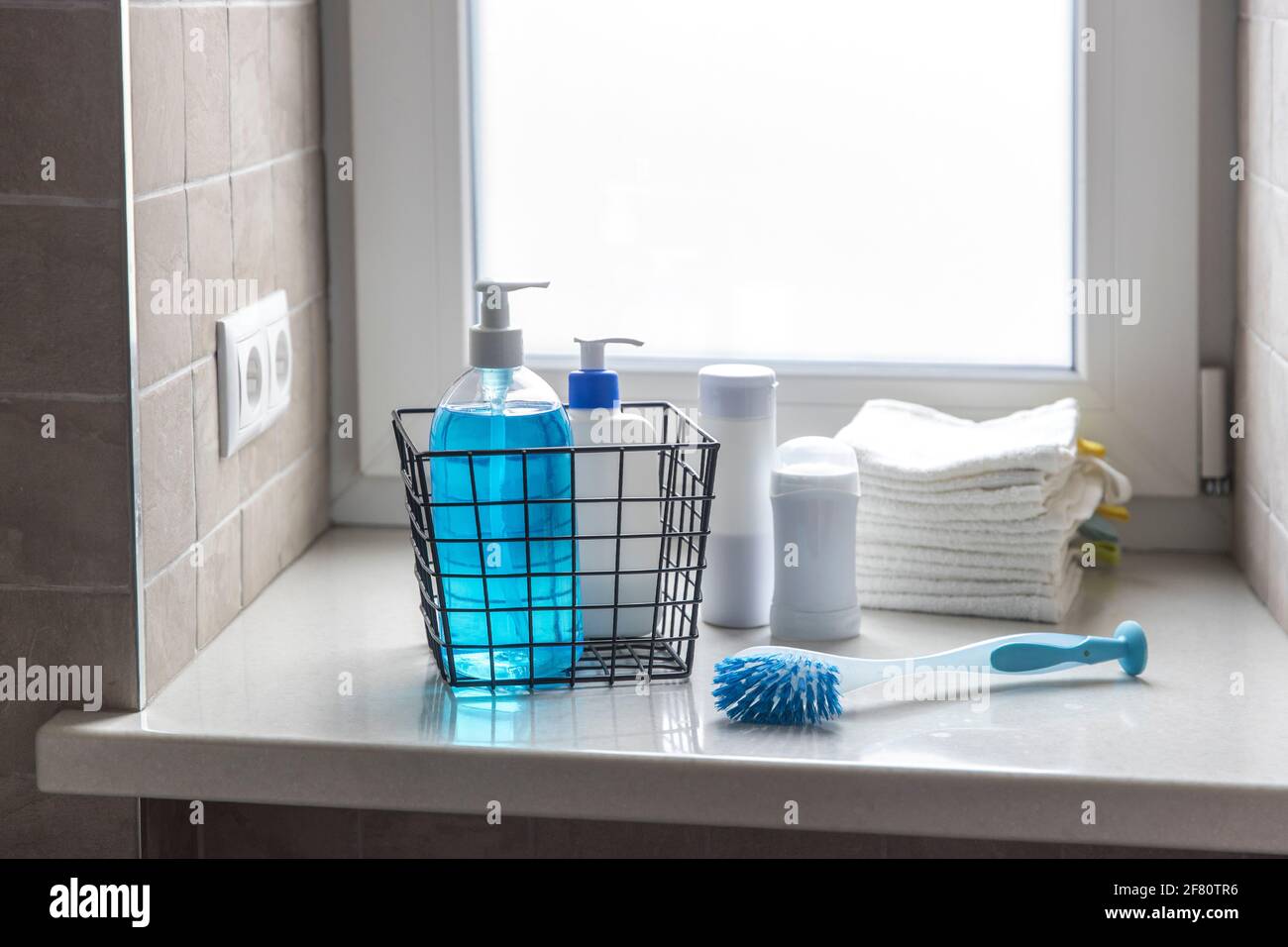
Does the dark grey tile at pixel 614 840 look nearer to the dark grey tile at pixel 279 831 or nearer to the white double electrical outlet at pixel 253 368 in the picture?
the dark grey tile at pixel 279 831

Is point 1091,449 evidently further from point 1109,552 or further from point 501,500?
point 501,500

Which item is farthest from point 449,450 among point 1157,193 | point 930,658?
point 1157,193

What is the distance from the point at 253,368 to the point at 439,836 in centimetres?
41

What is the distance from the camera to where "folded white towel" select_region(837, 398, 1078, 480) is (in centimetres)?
112

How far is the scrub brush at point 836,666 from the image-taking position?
94 cm

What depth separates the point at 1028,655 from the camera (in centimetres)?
102

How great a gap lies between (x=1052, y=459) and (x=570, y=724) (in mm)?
422

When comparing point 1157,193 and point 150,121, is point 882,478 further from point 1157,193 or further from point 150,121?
point 150,121

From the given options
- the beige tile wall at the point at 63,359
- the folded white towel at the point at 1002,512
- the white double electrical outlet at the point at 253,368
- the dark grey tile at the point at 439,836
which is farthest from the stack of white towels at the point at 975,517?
the beige tile wall at the point at 63,359

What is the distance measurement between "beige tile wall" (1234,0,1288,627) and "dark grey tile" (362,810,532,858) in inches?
24.5

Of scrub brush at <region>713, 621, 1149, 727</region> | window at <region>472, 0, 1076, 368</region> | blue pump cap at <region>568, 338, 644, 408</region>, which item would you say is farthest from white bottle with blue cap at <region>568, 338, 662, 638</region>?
window at <region>472, 0, 1076, 368</region>

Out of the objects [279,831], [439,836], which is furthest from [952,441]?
[279,831]
